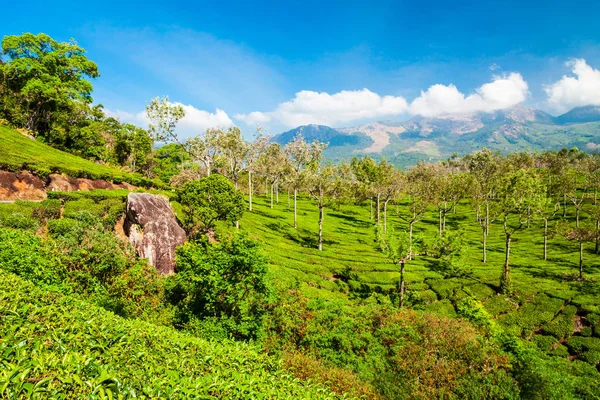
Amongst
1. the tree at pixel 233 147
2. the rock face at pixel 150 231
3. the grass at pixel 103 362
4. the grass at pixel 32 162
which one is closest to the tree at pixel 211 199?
the rock face at pixel 150 231

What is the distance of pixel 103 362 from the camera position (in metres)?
6.76

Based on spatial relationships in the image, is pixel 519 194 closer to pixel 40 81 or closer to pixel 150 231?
pixel 150 231

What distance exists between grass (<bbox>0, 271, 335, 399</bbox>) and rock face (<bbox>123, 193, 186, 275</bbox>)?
1846 cm

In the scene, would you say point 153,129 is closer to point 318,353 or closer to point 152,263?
point 152,263

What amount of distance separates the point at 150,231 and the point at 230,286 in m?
13.7

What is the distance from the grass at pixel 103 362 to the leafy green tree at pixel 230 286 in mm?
9069

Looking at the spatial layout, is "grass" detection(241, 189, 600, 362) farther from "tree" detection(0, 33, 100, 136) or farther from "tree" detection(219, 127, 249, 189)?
"tree" detection(0, 33, 100, 136)

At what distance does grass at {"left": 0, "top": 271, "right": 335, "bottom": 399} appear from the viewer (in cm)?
489

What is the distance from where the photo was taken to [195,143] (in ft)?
160

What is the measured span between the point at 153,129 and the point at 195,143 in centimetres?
632

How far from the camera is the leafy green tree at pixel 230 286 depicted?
19625 millimetres

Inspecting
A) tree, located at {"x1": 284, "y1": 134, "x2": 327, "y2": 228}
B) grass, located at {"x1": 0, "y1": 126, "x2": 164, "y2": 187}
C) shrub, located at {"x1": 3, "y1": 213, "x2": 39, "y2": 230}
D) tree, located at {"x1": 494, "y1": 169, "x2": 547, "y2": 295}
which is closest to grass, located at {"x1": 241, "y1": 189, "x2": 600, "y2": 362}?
tree, located at {"x1": 494, "y1": 169, "x2": 547, "y2": 295}

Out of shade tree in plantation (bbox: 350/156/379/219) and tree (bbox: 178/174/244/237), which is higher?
shade tree in plantation (bbox: 350/156/379/219)

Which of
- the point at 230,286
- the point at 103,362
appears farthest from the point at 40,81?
the point at 103,362
